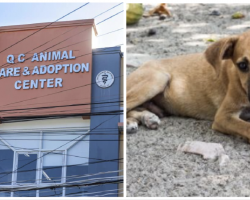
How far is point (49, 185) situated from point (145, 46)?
1714 millimetres

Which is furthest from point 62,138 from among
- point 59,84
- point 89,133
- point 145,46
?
point 145,46

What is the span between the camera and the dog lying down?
2.14 meters

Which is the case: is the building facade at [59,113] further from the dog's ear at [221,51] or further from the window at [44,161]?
the dog's ear at [221,51]

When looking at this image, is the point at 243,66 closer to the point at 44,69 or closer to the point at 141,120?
the point at 141,120

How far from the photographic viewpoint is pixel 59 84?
6.53 feet

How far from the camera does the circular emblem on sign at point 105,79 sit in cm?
199

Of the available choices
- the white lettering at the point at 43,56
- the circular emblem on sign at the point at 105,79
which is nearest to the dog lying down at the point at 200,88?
the circular emblem on sign at the point at 105,79

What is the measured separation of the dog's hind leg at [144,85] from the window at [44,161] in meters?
0.63

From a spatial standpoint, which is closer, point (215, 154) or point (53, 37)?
point (215, 154)

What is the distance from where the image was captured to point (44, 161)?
6.14ft

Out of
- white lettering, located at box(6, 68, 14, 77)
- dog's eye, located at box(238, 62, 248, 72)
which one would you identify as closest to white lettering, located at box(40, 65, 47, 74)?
white lettering, located at box(6, 68, 14, 77)

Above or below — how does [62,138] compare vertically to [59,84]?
below

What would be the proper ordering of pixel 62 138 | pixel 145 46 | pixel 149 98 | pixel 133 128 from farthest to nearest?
pixel 145 46
pixel 149 98
pixel 133 128
pixel 62 138

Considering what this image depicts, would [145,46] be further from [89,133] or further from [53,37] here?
[89,133]
